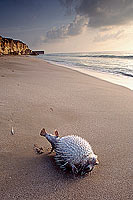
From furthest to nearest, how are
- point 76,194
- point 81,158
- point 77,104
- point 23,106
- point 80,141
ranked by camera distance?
point 77,104 → point 23,106 → point 80,141 → point 81,158 → point 76,194

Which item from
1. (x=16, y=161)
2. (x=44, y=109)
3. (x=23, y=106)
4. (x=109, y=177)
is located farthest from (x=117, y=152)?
(x=23, y=106)

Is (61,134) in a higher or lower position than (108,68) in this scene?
lower

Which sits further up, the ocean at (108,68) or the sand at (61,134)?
the ocean at (108,68)

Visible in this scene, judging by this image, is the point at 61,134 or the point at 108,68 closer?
the point at 61,134

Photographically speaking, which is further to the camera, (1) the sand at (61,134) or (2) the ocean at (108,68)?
(2) the ocean at (108,68)

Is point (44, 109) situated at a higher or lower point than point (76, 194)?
higher

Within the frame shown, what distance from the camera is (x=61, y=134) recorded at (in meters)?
2.15

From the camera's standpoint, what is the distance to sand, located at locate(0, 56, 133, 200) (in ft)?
4.31

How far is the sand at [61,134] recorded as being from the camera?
1314 millimetres

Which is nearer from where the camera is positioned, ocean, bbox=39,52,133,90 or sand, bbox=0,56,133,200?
sand, bbox=0,56,133,200

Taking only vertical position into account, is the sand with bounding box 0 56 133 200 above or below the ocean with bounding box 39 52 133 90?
below

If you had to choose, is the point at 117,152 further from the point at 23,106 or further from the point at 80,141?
the point at 23,106

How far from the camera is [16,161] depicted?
156 centimetres

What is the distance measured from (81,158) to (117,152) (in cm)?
64
